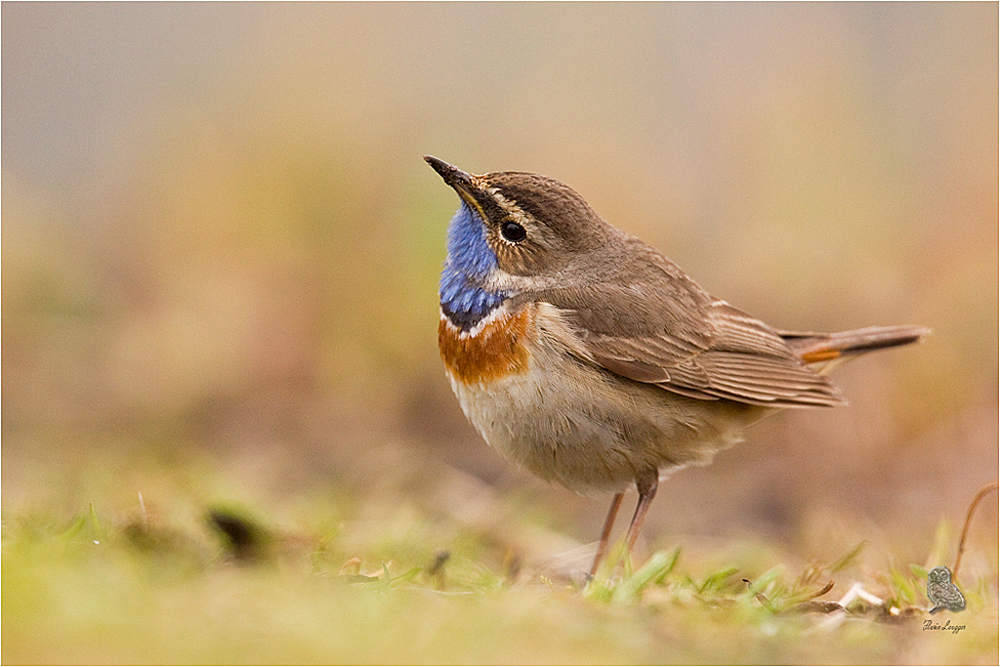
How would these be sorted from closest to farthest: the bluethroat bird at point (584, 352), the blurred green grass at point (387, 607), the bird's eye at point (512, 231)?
the blurred green grass at point (387, 607) → the bluethroat bird at point (584, 352) → the bird's eye at point (512, 231)

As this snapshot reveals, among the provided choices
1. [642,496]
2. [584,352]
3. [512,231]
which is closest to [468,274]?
[512,231]

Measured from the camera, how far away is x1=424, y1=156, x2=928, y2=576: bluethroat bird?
5168 mm

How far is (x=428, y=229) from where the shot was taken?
8.43 meters

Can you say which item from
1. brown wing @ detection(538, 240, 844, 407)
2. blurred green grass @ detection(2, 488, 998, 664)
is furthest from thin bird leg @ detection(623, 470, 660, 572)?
brown wing @ detection(538, 240, 844, 407)

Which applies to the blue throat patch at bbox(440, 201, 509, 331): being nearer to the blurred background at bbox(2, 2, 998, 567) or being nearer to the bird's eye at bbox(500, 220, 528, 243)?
the bird's eye at bbox(500, 220, 528, 243)

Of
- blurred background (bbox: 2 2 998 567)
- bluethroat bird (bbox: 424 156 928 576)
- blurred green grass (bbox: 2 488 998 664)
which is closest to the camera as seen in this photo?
blurred green grass (bbox: 2 488 998 664)

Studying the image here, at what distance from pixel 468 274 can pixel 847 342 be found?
7.63 ft

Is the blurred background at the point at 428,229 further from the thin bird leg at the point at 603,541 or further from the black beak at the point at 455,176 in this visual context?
the black beak at the point at 455,176

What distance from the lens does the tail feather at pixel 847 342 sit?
20.6 ft

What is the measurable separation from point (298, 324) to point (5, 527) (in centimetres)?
417

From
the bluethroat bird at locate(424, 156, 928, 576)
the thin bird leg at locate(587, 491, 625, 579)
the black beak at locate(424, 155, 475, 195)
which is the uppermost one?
the black beak at locate(424, 155, 475, 195)

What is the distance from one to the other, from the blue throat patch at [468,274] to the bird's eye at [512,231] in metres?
0.10

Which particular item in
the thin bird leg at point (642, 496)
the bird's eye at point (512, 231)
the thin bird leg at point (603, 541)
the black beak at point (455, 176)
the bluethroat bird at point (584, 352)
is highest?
the black beak at point (455, 176)

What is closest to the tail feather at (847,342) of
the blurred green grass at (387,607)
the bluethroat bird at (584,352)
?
the bluethroat bird at (584,352)
